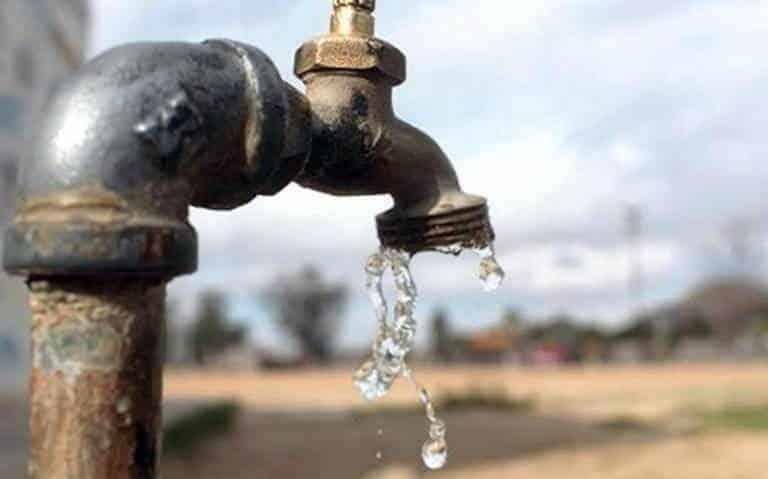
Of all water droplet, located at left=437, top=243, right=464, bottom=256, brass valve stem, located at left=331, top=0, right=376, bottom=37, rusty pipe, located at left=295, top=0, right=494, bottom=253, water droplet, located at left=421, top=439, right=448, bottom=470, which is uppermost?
brass valve stem, located at left=331, top=0, right=376, bottom=37

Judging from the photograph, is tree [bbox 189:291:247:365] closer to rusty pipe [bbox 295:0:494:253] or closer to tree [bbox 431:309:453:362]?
tree [bbox 431:309:453:362]

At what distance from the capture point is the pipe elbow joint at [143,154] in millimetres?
810

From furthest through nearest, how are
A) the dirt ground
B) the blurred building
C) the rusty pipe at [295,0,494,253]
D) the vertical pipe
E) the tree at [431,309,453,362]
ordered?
1. the tree at [431,309,453,362]
2. the blurred building
3. the dirt ground
4. the rusty pipe at [295,0,494,253]
5. the vertical pipe

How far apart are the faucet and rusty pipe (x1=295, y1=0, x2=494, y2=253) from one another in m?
0.07

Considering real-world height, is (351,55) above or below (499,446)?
above

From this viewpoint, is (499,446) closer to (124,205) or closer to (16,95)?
(16,95)

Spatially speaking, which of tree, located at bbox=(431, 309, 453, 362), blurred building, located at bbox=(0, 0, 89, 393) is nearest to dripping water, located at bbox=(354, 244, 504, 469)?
blurred building, located at bbox=(0, 0, 89, 393)

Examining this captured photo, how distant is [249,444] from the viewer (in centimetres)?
870

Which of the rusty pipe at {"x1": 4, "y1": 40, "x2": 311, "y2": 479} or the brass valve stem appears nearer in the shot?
the rusty pipe at {"x1": 4, "y1": 40, "x2": 311, "y2": 479}

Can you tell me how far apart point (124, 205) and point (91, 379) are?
0.14 metres

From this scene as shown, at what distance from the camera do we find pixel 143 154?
853mm

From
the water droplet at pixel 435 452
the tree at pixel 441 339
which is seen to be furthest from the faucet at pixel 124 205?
the tree at pixel 441 339

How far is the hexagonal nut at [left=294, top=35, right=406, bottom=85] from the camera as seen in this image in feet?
3.60

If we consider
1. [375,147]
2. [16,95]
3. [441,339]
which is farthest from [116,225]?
[441,339]
